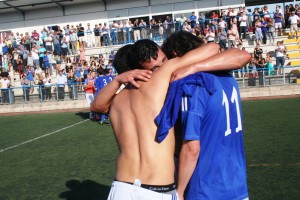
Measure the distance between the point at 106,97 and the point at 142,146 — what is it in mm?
584

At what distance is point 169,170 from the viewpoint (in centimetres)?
272

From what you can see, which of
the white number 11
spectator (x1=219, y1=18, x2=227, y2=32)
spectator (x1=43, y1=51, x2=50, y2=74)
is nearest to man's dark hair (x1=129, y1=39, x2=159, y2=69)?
the white number 11

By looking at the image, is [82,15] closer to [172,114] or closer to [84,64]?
[84,64]

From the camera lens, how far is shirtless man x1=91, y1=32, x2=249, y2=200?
2.65m

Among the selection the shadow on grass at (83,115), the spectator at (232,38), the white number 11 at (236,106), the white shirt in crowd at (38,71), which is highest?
the spectator at (232,38)

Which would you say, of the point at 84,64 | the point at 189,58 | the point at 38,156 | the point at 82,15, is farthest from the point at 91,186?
the point at 82,15

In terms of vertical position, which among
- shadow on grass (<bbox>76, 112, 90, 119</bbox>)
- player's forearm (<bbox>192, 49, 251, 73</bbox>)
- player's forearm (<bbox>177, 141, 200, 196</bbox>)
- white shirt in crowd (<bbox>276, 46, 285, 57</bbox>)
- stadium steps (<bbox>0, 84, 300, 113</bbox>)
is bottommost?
shadow on grass (<bbox>76, 112, 90, 119</bbox>)

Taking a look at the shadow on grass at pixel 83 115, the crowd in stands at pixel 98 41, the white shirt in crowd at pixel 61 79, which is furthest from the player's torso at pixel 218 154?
the white shirt in crowd at pixel 61 79

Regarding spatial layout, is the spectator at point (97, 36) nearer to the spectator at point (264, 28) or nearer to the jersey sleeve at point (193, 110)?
the spectator at point (264, 28)

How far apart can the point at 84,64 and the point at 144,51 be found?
20.4 metres

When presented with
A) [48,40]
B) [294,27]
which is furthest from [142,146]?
[48,40]

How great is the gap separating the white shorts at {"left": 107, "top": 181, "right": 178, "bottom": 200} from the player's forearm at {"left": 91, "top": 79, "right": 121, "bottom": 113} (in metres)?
0.65

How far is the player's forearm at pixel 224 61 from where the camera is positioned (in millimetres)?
2619

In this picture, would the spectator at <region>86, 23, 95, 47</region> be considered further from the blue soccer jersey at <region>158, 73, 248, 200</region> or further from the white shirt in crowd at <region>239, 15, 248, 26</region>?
the blue soccer jersey at <region>158, 73, 248, 200</region>
